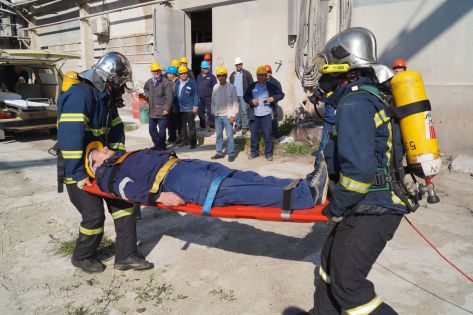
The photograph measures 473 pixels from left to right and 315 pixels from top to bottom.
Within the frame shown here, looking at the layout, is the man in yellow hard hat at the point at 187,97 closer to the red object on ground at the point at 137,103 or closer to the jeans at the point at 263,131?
the jeans at the point at 263,131

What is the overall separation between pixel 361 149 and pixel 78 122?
216cm

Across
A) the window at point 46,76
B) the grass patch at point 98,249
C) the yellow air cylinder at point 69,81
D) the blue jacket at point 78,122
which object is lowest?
the grass patch at point 98,249

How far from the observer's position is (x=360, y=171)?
1941mm

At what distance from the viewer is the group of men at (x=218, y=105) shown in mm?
7301

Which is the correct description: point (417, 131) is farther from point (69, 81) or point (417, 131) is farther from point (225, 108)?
point (225, 108)

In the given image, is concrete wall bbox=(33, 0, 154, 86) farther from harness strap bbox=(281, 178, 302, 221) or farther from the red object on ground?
harness strap bbox=(281, 178, 302, 221)

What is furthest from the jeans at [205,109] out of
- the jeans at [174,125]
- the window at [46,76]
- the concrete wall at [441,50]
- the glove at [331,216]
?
the glove at [331,216]

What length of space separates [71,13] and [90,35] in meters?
1.97

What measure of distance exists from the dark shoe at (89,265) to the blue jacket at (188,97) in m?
5.42

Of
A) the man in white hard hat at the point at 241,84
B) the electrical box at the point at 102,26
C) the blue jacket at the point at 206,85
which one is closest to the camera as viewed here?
the man in white hard hat at the point at 241,84

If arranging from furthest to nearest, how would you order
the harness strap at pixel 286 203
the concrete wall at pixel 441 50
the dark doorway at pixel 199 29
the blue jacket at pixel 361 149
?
the dark doorway at pixel 199 29, the concrete wall at pixel 441 50, the harness strap at pixel 286 203, the blue jacket at pixel 361 149

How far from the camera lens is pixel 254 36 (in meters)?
10.4

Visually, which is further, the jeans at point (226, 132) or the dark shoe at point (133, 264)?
the jeans at point (226, 132)

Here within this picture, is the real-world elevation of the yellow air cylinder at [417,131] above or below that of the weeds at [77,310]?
above
